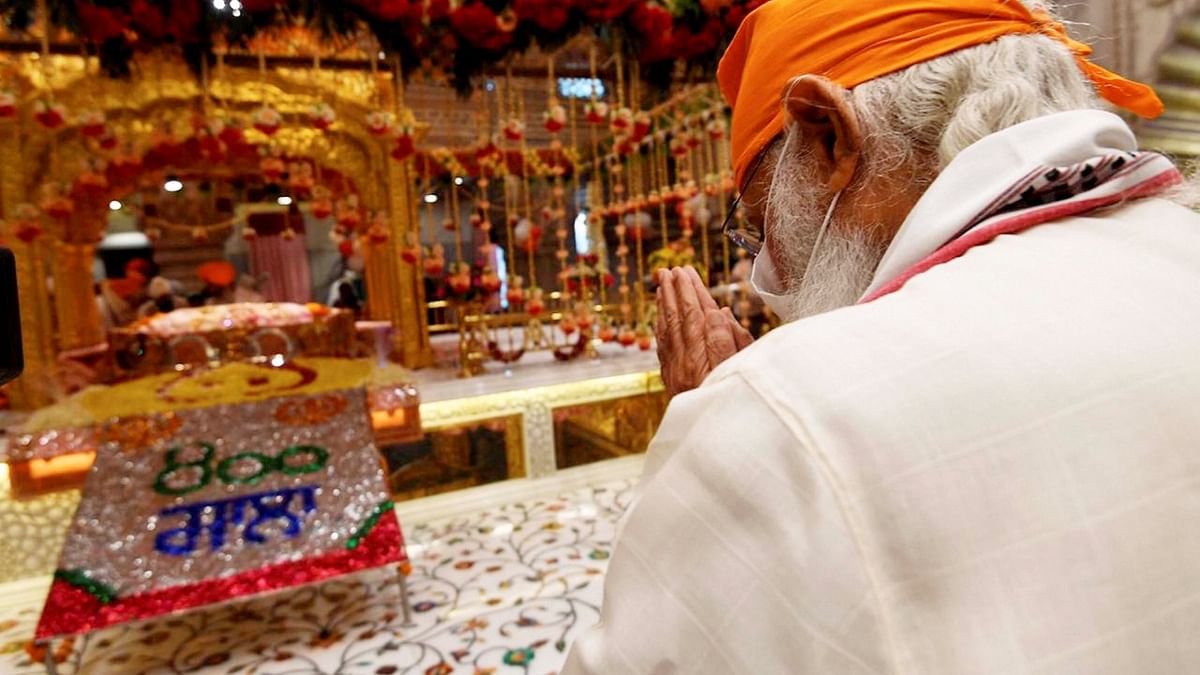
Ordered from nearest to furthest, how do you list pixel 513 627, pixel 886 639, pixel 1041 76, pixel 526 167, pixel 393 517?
pixel 886 639
pixel 1041 76
pixel 513 627
pixel 393 517
pixel 526 167

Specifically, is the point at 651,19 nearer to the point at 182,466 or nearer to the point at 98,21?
the point at 98,21

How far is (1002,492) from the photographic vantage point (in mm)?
458

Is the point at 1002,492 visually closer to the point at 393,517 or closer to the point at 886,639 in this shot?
the point at 886,639

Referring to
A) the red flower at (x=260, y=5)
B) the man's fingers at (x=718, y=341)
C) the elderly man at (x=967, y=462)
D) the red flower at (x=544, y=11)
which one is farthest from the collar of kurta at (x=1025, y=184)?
the red flower at (x=260, y=5)

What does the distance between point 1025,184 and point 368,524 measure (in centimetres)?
243

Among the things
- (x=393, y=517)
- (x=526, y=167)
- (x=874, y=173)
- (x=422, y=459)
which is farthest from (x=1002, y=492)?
(x=526, y=167)

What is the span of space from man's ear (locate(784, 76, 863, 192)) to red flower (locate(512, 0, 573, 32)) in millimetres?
2677

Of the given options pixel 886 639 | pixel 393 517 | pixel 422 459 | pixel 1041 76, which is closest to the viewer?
pixel 886 639

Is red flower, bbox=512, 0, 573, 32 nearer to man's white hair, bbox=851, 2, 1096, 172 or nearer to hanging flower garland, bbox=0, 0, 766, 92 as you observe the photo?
hanging flower garland, bbox=0, 0, 766, 92

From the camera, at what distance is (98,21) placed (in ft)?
9.30

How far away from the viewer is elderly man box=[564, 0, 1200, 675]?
1.47 ft

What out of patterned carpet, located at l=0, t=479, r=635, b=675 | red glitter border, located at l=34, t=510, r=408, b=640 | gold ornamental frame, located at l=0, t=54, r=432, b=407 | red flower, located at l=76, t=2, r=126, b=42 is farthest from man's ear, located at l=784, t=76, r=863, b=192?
gold ornamental frame, located at l=0, t=54, r=432, b=407

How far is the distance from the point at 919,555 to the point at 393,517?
2.41 m

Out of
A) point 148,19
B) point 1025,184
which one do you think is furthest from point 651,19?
point 1025,184
